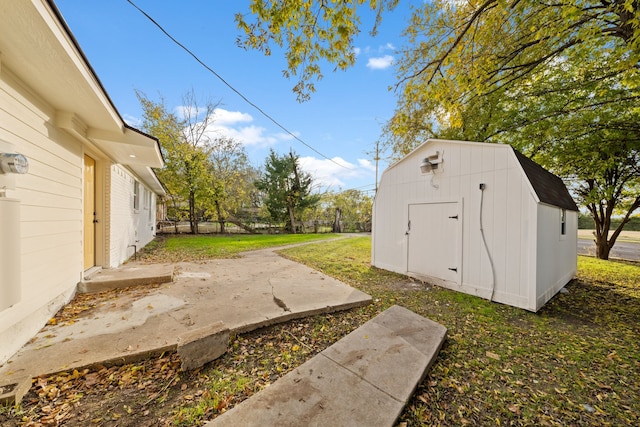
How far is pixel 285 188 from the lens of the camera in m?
17.4

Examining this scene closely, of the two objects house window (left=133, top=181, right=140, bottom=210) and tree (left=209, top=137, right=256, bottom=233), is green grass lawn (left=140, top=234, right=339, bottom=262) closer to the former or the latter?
house window (left=133, top=181, right=140, bottom=210)

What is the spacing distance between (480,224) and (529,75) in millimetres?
4074

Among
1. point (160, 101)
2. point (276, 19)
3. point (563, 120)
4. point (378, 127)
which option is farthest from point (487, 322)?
point (160, 101)

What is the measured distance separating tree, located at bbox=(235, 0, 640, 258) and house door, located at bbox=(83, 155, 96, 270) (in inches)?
160

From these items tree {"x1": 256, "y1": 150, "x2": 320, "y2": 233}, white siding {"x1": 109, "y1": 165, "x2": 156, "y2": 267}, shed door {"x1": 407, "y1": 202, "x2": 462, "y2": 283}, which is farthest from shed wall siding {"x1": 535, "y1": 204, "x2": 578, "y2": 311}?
tree {"x1": 256, "y1": 150, "x2": 320, "y2": 233}

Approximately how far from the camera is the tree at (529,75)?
325cm

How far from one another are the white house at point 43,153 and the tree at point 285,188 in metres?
12.6

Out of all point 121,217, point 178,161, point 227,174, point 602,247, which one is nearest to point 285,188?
point 227,174

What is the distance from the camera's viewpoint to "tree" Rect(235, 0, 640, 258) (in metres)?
3.25

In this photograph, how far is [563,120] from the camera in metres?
6.70

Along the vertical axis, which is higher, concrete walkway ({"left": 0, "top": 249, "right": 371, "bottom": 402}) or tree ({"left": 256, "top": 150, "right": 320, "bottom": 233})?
tree ({"left": 256, "top": 150, "right": 320, "bottom": 233})

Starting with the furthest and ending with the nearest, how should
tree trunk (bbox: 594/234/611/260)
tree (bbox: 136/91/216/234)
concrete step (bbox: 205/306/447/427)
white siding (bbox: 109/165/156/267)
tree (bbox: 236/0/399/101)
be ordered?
tree (bbox: 136/91/216/234)
tree trunk (bbox: 594/234/611/260)
white siding (bbox: 109/165/156/267)
tree (bbox: 236/0/399/101)
concrete step (bbox: 205/306/447/427)

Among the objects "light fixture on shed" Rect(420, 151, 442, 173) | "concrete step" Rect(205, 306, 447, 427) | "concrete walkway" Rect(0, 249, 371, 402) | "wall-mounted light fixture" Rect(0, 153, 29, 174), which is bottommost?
"concrete step" Rect(205, 306, 447, 427)

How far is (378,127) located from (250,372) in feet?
38.5
